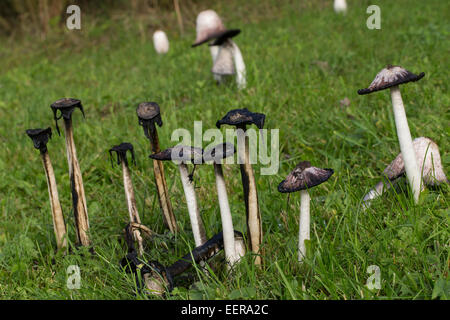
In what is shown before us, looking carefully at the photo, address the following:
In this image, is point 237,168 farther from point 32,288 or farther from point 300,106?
point 32,288

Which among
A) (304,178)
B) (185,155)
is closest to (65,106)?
(185,155)

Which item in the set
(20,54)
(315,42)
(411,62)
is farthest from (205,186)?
(20,54)

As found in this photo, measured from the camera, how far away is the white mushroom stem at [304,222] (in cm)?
180

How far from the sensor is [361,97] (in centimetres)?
400

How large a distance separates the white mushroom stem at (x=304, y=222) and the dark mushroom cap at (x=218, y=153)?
0.37m

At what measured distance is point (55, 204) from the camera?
2.31 m

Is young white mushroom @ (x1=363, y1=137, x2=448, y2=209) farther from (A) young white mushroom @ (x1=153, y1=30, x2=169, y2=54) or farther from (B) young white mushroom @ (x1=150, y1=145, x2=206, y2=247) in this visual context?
(A) young white mushroom @ (x1=153, y1=30, x2=169, y2=54)

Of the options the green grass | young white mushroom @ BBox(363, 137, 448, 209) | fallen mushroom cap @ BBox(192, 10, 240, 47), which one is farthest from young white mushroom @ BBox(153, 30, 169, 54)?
young white mushroom @ BBox(363, 137, 448, 209)

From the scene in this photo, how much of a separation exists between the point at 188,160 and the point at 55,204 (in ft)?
3.32

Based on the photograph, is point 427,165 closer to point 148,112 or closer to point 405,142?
point 405,142

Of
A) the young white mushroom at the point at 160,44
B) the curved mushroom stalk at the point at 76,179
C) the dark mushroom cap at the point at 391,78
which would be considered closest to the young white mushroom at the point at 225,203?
the dark mushroom cap at the point at 391,78

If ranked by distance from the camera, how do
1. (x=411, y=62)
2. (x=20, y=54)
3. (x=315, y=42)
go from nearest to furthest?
(x=411, y=62) → (x=315, y=42) → (x=20, y=54)

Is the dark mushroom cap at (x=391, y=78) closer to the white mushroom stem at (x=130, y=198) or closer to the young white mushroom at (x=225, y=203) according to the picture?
the young white mushroom at (x=225, y=203)

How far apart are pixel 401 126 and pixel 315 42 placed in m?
4.55
